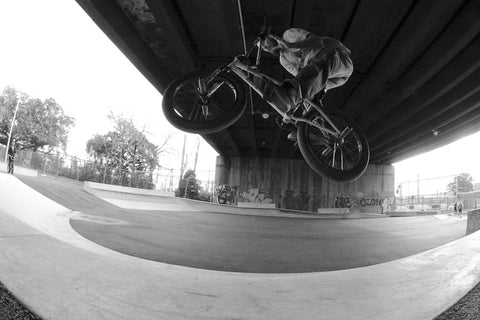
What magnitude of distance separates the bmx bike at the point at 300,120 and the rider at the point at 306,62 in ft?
0.71

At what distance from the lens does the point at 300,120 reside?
172 inches

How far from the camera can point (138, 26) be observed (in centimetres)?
905

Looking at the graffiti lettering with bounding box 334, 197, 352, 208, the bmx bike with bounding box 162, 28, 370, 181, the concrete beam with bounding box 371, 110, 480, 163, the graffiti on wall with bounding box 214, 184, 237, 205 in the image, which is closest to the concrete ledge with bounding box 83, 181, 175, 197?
the bmx bike with bounding box 162, 28, 370, 181

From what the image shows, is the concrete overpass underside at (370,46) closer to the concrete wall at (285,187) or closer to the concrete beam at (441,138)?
the concrete beam at (441,138)

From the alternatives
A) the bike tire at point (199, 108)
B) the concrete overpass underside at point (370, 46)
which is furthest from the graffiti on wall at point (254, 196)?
the bike tire at point (199, 108)

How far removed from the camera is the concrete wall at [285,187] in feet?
114

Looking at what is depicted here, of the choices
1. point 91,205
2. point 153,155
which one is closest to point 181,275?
point 153,155

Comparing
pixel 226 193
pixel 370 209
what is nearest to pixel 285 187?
pixel 226 193

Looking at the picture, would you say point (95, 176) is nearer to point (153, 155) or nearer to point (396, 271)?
point (153, 155)

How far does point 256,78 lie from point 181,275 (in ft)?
10.0

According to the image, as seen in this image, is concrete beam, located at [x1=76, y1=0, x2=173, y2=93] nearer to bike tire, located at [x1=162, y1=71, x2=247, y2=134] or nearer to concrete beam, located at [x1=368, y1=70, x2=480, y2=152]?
bike tire, located at [x1=162, y1=71, x2=247, y2=134]

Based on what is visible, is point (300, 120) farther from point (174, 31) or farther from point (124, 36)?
point (124, 36)

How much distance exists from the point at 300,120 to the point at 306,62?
86cm

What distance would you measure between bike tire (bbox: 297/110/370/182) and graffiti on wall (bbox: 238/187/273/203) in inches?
1199
